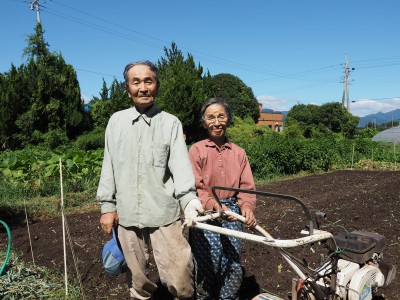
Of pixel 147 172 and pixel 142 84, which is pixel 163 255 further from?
pixel 142 84

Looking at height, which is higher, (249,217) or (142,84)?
(142,84)

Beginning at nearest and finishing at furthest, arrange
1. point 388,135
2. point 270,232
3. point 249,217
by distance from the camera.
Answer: point 249,217
point 270,232
point 388,135

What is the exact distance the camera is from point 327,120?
31234 mm

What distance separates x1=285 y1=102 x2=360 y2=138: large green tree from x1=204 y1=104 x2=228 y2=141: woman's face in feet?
89.5

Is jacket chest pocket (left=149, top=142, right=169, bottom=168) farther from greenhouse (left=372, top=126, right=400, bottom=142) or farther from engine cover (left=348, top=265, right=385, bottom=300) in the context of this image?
greenhouse (left=372, top=126, right=400, bottom=142)

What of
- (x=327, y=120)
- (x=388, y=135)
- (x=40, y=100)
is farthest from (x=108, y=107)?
(x=388, y=135)

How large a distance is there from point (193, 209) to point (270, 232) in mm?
3125

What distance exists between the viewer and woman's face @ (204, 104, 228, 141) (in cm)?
254

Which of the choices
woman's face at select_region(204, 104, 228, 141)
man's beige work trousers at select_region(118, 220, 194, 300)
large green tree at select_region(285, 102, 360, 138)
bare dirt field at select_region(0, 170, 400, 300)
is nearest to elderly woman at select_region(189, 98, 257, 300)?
woman's face at select_region(204, 104, 228, 141)

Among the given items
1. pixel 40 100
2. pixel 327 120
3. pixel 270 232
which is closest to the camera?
pixel 270 232

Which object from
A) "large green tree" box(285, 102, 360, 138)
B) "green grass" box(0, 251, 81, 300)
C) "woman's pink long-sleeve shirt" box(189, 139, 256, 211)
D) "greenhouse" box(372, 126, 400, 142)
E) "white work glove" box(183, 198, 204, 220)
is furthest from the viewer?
"greenhouse" box(372, 126, 400, 142)

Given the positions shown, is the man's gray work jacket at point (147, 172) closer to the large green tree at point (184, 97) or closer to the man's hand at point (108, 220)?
the man's hand at point (108, 220)

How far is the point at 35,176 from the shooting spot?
8.31 meters

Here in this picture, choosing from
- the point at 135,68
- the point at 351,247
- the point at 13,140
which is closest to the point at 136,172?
the point at 135,68
